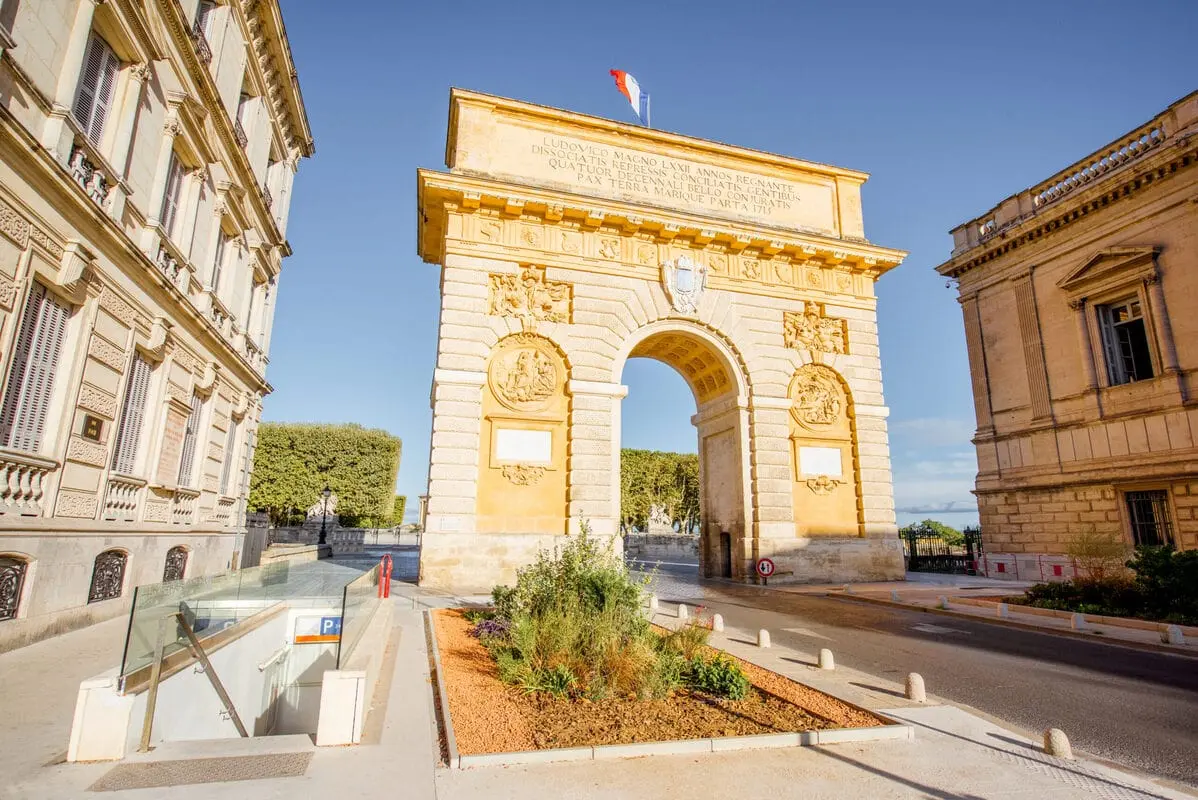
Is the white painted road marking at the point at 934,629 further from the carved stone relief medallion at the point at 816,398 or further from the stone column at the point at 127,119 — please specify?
the stone column at the point at 127,119

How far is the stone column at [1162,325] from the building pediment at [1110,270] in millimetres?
344

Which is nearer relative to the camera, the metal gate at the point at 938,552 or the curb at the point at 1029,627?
the curb at the point at 1029,627

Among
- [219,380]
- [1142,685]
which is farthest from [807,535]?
[219,380]

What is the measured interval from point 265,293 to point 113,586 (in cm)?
1164

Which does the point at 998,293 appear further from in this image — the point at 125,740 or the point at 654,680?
the point at 125,740

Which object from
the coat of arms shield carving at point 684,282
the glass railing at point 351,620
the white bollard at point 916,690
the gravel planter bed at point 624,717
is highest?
the coat of arms shield carving at point 684,282

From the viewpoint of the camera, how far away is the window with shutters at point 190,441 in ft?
44.5

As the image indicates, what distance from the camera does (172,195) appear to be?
40.5ft

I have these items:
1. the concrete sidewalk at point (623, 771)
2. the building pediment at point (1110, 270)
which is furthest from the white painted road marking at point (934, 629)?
the building pediment at point (1110, 270)

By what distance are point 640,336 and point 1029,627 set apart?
12.5 metres

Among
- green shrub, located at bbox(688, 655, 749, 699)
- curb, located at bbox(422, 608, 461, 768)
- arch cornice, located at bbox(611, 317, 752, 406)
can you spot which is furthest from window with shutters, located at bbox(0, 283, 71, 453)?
arch cornice, located at bbox(611, 317, 752, 406)

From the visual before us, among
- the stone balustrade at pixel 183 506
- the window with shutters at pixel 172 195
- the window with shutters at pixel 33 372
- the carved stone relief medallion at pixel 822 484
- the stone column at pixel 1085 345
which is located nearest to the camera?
the window with shutters at pixel 33 372

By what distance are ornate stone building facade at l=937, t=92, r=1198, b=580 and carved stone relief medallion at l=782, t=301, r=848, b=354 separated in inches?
350

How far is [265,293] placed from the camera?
19297 millimetres
